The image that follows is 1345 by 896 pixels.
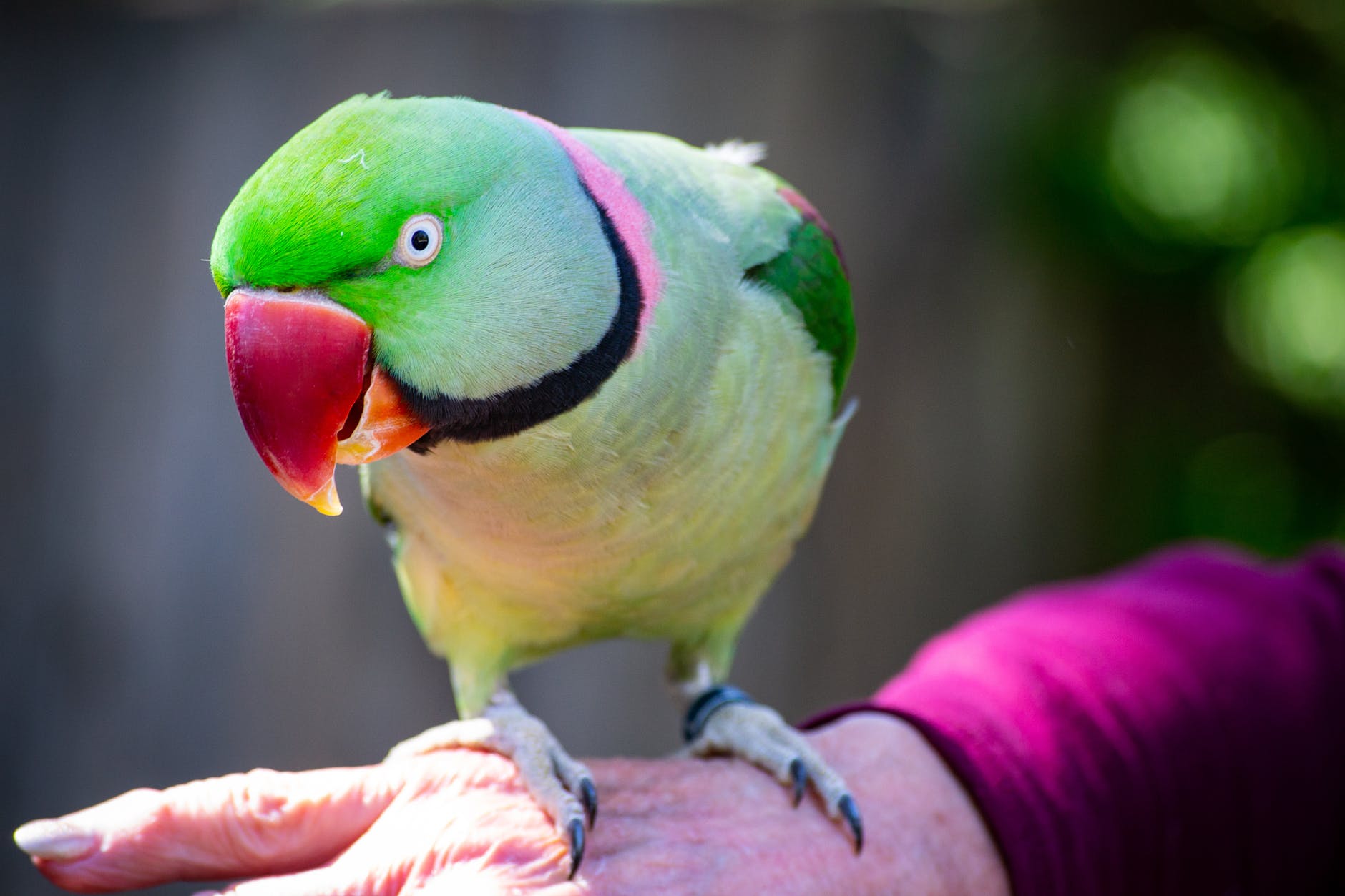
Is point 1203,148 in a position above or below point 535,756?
above

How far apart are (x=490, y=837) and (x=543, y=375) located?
62cm

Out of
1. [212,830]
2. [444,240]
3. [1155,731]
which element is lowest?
[1155,731]

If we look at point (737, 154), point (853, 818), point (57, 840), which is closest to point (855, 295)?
point (737, 154)

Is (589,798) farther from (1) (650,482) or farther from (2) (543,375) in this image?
(2) (543,375)

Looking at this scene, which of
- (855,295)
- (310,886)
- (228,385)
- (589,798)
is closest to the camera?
(310,886)

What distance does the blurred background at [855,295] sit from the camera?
3150mm

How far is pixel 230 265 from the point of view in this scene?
45.8 inches

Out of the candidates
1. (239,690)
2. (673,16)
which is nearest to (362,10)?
(673,16)

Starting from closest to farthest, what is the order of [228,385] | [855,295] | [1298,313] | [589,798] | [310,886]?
[310,886], [589,798], [1298,313], [228,385], [855,295]

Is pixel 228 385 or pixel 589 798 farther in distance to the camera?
pixel 228 385

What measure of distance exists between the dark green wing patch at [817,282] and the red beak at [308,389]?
0.58 meters

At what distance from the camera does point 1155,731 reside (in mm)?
1862

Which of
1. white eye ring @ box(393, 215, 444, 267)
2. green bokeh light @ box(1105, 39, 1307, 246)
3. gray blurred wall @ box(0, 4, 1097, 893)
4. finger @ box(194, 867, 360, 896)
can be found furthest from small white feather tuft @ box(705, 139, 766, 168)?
green bokeh light @ box(1105, 39, 1307, 246)

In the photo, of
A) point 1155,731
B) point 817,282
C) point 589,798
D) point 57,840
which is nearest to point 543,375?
point 817,282
